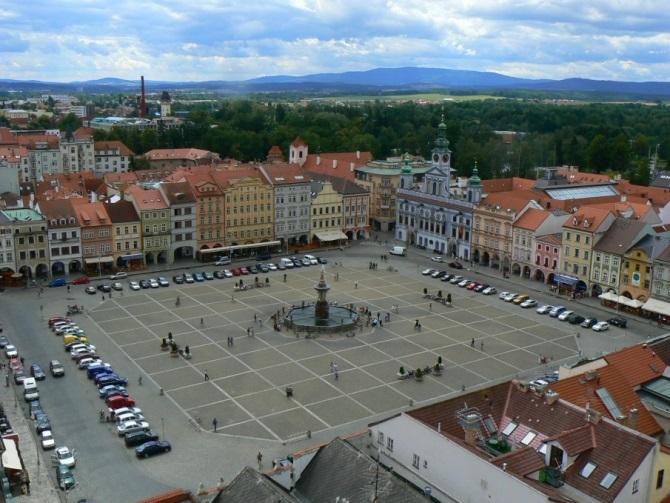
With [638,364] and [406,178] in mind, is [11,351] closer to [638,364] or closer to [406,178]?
[638,364]

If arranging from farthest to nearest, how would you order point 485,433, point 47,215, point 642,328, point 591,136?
point 591,136 → point 47,215 → point 642,328 → point 485,433

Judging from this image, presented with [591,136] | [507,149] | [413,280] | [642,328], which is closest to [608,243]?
[642,328]

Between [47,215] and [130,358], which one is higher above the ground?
[47,215]

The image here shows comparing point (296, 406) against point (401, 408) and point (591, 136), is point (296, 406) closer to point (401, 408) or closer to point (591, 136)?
point (401, 408)

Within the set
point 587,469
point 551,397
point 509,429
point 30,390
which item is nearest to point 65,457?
point 30,390

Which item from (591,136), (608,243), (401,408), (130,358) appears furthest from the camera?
(591,136)

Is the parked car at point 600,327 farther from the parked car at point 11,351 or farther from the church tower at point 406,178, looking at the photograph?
the parked car at point 11,351
